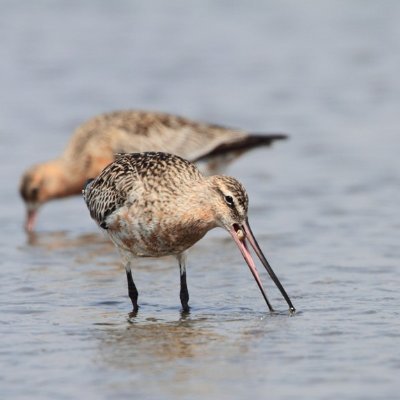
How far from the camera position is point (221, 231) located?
10.3 metres

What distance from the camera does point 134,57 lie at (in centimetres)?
1727

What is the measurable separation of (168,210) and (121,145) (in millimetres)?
4114

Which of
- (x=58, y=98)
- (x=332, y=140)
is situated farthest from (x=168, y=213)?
(x=58, y=98)

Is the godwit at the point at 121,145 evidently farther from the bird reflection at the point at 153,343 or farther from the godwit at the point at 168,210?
the bird reflection at the point at 153,343

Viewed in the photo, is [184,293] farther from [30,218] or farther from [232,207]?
[30,218]

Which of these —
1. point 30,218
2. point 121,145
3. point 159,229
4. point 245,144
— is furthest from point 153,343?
point 245,144

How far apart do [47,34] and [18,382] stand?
1290 cm

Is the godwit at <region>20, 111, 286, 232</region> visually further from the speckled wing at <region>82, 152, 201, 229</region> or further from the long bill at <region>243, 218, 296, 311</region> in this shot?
the long bill at <region>243, 218, 296, 311</region>

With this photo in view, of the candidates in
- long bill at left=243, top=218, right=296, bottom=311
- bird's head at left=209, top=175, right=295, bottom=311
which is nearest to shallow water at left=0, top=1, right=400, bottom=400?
long bill at left=243, top=218, right=296, bottom=311

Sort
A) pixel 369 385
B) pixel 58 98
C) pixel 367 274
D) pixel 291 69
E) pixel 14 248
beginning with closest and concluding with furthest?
pixel 369 385, pixel 367 274, pixel 14 248, pixel 58 98, pixel 291 69

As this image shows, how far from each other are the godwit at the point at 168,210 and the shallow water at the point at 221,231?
0.40 metres

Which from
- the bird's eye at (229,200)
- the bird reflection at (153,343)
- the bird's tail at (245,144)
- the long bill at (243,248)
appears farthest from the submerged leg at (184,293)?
the bird's tail at (245,144)

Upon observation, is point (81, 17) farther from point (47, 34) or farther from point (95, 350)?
point (95, 350)

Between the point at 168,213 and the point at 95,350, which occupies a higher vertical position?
the point at 168,213
